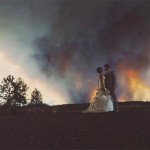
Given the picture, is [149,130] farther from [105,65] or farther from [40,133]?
[105,65]

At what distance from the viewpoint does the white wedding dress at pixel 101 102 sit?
32438 mm

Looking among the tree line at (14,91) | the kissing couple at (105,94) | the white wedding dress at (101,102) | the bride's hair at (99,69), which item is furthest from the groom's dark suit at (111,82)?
the tree line at (14,91)

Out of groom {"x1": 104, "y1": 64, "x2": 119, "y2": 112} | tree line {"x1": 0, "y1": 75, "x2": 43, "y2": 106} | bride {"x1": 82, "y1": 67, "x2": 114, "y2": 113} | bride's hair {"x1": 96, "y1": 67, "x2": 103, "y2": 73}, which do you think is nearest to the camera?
groom {"x1": 104, "y1": 64, "x2": 119, "y2": 112}

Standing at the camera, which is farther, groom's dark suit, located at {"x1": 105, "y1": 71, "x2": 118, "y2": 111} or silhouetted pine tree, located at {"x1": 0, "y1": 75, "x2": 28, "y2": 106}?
silhouetted pine tree, located at {"x1": 0, "y1": 75, "x2": 28, "y2": 106}

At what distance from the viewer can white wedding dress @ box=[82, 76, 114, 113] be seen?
106ft

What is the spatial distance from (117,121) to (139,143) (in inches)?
287

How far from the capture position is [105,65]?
102 feet

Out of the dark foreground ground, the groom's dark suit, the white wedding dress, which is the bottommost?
the dark foreground ground

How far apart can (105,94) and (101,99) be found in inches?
17.1

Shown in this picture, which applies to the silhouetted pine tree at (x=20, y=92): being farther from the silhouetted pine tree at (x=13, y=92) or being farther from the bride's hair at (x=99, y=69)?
the bride's hair at (x=99, y=69)

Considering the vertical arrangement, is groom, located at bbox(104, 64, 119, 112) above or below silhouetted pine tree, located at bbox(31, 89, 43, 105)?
below

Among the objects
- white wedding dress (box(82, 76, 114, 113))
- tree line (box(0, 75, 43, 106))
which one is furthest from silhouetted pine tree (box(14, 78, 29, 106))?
white wedding dress (box(82, 76, 114, 113))

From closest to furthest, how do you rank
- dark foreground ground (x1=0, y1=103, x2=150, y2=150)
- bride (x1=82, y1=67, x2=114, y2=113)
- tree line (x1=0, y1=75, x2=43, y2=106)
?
dark foreground ground (x1=0, y1=103, x2=150, y2=150) < bride (x1=82, y1=67, x2=114, y2=113) < tree line (x1=0, y1=75, x2=43, y2=106)

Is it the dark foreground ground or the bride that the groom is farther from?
the dark foreground ground
